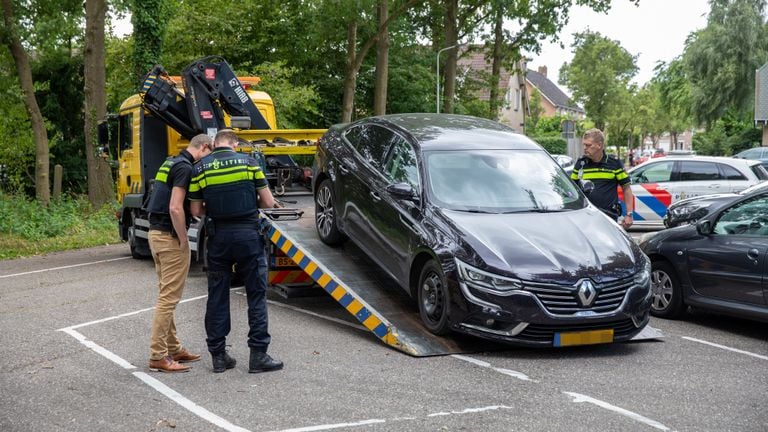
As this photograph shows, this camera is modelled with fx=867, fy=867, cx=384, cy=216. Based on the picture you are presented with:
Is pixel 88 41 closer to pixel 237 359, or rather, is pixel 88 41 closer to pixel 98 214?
pixel 98 214

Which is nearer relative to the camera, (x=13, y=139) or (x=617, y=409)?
(x=617, y=409)

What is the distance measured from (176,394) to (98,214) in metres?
16.8

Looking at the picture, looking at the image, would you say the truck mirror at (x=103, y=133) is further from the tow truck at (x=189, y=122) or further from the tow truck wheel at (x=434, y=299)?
the tow truck wheel at (x=434, y=299)

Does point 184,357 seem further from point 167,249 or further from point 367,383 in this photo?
point 367,383

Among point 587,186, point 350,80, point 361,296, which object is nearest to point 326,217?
point 361,296

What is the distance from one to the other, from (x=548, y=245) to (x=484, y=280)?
26.6 inches

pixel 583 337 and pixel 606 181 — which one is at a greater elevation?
pixel 606 181

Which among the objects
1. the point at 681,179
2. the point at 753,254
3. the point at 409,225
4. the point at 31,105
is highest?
the point at 31,105

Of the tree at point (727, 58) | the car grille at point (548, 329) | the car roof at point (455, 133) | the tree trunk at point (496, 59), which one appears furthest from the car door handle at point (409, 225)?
the tree at point (727, 58)

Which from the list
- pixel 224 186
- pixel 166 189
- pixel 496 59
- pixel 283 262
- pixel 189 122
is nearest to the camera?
pixel 224 186

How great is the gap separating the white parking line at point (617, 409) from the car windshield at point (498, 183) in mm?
2158

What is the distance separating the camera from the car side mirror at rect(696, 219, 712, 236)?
841cm

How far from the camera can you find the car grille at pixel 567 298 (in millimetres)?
6796

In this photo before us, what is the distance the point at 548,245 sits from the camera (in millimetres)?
7156
